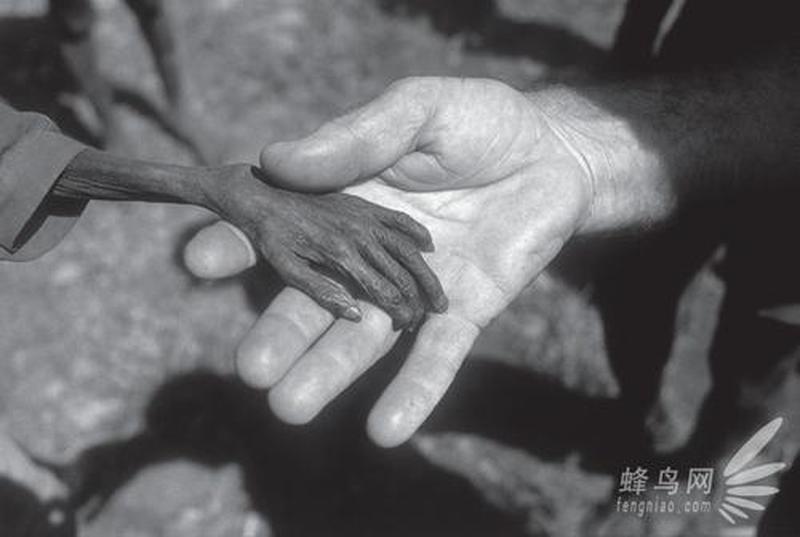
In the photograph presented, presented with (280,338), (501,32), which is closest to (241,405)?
(280,338)

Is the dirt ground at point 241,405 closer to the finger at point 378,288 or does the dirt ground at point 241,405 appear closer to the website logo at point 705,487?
the website logo at point 705,487

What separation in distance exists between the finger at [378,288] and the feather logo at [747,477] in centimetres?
131

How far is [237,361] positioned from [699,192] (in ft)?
4.77

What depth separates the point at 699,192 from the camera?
2.43m

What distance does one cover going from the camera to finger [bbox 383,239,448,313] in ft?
6.58

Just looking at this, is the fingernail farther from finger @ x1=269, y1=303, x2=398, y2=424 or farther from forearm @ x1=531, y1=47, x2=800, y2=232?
forearm @ x1=531, y1=47, x2=800, y2=232

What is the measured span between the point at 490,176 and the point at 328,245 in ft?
1.81

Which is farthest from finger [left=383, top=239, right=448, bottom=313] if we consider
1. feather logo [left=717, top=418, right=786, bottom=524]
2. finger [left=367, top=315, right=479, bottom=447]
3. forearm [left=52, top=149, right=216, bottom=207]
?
feather logo [left=717, top=418, right=786, bottom=524]

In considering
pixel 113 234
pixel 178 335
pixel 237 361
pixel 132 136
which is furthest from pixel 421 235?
pixel 132 136

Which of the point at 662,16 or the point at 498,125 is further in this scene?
the point at 662,16

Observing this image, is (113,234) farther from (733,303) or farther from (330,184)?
(733,303)

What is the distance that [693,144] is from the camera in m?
2.41

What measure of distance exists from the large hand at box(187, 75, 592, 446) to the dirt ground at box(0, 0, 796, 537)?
0.64m

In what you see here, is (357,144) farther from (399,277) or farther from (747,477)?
(747,477)
